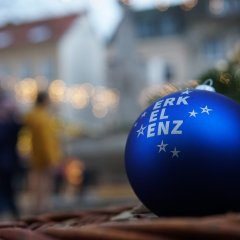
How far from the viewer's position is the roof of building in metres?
36.9

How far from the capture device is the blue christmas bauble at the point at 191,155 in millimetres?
1175

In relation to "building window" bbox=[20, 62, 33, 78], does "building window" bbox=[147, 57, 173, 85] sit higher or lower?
lower

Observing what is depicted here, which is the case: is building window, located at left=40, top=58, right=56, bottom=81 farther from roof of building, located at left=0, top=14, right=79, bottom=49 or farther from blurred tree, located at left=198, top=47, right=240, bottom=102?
blurred tree, located at left=198, top=47, right=240, bottom=102

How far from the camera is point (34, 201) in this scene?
20.9 ft

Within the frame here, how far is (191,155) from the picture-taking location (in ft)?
3.85

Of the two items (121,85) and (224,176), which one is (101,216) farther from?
(121,85)

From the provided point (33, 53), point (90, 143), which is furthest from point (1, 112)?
point (33, 53)

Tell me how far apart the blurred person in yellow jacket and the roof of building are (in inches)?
1190

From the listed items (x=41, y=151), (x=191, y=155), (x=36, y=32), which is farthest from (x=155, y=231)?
(x=36, y=32)

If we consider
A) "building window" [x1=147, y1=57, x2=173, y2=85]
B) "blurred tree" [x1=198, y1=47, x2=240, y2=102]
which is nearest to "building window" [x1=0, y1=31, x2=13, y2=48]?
"building window" [x1=147, y1=57, x2=173, y2=85]

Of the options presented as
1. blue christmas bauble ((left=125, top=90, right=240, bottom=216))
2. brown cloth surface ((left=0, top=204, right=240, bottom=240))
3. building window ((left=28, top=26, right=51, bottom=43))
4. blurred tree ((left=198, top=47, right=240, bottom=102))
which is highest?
building window ((left=28, top=26, right=51, bottom=43))

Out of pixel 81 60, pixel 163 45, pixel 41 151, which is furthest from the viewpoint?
pixel 81 60

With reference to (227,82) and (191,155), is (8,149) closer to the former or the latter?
(227,82)

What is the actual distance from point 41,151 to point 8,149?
1.85 ft
